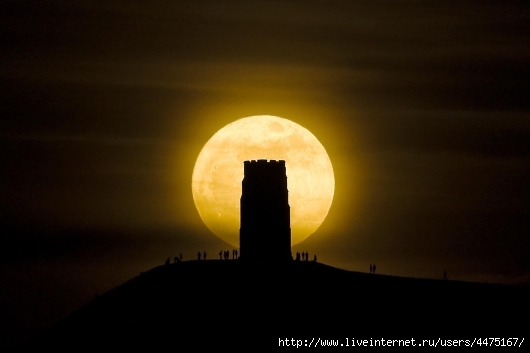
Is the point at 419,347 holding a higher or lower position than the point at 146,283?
lower

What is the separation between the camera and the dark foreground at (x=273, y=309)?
9875cm

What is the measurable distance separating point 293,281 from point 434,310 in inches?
370

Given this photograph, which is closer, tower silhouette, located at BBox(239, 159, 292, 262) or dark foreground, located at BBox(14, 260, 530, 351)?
dark foreground, located at BBox(14, 260, 530, 351)

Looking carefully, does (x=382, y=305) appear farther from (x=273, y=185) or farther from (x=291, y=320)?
(x=273, y=185)

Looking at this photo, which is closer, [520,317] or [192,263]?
[520,317]

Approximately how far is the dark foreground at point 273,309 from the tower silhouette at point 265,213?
210 centimetres

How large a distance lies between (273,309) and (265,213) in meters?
11.5

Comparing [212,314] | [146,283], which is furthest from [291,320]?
[146,283]

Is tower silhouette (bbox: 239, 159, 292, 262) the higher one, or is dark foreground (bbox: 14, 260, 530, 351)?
tower silhouette (bbox: 239, 159, 292, 262)

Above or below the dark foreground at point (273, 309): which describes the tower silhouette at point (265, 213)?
above

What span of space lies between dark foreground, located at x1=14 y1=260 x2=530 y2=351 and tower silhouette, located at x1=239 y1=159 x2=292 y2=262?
6.90 ft

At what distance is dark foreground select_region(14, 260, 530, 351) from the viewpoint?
98.8 metres

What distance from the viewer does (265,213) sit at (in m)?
112

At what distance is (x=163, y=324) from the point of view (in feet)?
330
